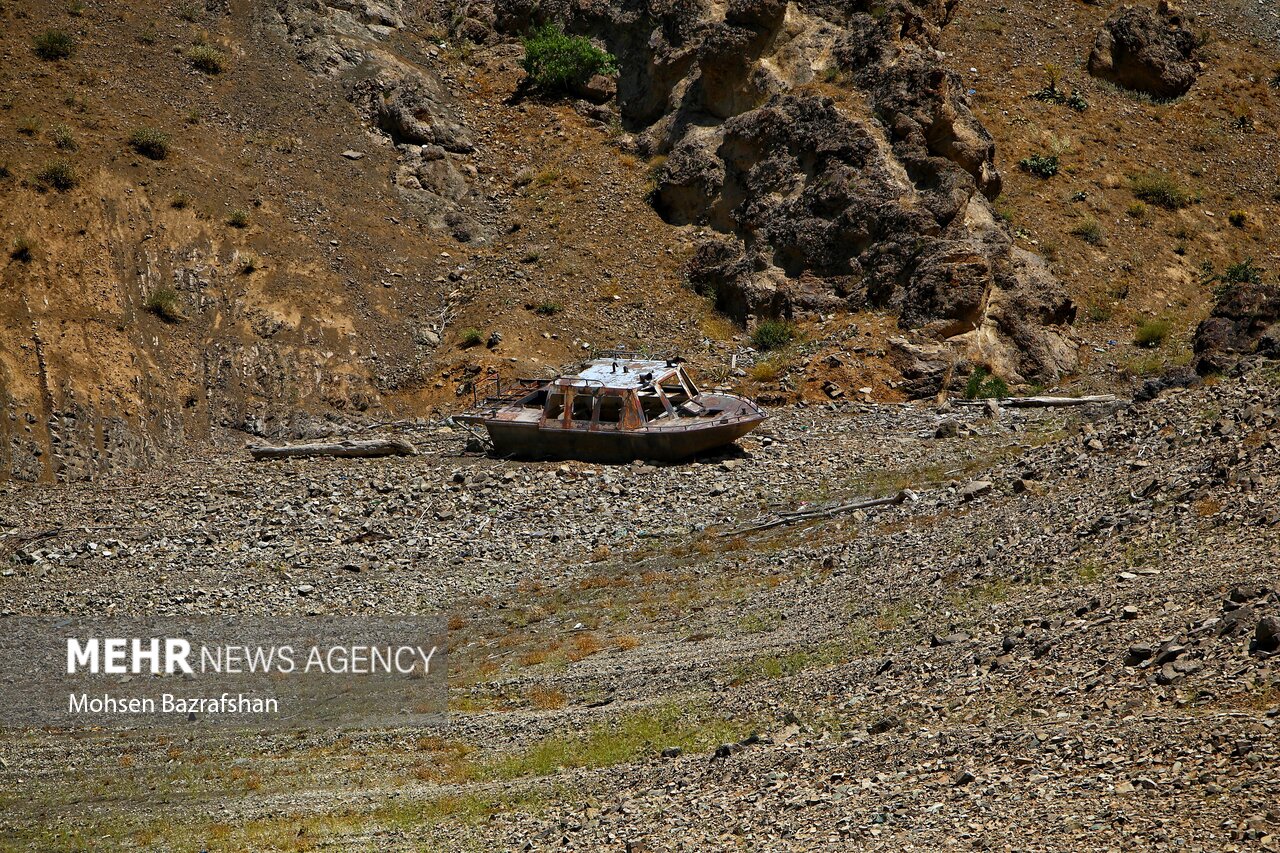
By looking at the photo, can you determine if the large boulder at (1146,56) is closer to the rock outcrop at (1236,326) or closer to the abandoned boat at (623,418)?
the rock outcrop at (1236,326)

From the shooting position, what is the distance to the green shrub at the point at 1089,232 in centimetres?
3578

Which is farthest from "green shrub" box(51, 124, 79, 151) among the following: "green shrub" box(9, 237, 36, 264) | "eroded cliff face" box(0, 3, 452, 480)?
"green shrub" box(9, 237, 36, 264)

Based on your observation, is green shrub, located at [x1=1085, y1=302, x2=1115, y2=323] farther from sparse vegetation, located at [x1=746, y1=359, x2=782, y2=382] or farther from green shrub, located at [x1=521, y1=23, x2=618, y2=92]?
green shrub, located at [x1=521, y1=23, x2=618, y2=92]

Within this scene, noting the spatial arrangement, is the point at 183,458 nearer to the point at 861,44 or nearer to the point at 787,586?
the point at 787,586

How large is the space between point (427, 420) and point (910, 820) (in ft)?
68.4

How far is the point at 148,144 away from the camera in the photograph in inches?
1257

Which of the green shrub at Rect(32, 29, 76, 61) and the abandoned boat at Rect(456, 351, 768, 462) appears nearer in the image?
the abandoned boat at Rect(456, 351, 768, 462)

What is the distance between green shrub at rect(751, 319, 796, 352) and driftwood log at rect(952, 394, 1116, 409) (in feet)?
16.4

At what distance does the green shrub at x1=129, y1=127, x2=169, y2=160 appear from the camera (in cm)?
3186

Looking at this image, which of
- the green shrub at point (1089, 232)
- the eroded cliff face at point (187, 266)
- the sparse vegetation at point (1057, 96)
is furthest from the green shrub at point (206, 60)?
the sparse vegetation at point (1057, 96)

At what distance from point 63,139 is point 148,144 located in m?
2.09

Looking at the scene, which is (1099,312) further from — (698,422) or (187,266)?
(187,266)

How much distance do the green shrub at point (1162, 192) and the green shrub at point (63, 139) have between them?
30937 mm

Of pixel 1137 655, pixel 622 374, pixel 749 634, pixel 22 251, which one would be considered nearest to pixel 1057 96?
pixel 622 374
